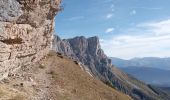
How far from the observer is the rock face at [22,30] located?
33.6 metres

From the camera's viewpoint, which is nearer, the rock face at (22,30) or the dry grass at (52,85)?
the rock face at (22,30)

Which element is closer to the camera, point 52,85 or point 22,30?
point 22,30

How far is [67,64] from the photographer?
5631 cm

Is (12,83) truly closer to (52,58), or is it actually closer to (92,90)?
(92,90)

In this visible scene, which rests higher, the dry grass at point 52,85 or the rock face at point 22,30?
the rock face at point 22,30

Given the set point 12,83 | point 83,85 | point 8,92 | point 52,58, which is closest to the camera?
point 8,92

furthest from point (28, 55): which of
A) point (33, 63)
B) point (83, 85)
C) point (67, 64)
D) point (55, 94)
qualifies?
point (67, 64)

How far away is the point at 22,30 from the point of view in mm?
37625

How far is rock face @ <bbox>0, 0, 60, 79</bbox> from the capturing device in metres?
33.6

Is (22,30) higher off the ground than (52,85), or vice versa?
(22,30)

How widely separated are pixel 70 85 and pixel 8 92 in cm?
1427

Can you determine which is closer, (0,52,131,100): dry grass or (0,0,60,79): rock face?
(0,0,60,79): rock face

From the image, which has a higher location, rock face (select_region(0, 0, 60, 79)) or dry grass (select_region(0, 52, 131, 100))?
rock face (select_region(0, 0, 60, 79))

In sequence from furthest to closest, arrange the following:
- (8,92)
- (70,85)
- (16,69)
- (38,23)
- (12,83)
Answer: (70,85), (38,23), (16,69), (12,83), (8,92)
